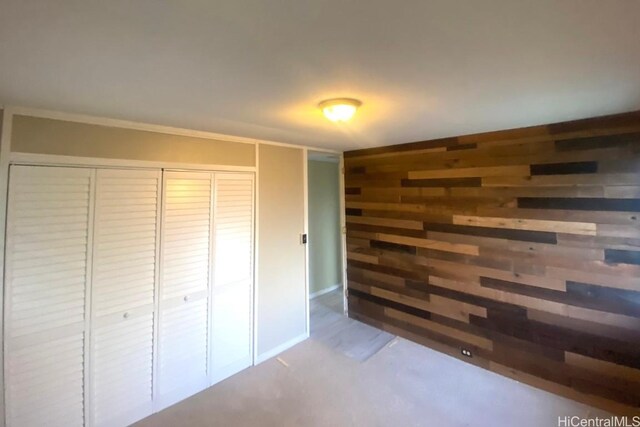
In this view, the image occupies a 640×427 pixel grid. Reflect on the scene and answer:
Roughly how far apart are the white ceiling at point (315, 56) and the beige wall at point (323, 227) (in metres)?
2.92

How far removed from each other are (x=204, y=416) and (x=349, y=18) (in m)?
2.69

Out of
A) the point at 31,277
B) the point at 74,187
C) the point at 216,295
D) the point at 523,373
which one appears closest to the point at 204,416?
the point at 216,295

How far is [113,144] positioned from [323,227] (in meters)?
3.37

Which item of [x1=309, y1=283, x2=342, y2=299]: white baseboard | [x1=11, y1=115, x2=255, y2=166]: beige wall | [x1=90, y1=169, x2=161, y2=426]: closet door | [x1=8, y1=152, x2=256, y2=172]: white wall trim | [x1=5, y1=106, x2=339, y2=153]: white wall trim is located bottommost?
[x1=309, y1=283, x2=342, y2=299]: white baseboard

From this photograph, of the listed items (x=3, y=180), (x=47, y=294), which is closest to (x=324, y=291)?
(x=47, y=294)

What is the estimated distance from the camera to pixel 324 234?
511cm

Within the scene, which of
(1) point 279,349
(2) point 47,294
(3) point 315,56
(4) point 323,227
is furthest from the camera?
(4) point 323,227

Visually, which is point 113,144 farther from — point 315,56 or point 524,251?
point 524,251

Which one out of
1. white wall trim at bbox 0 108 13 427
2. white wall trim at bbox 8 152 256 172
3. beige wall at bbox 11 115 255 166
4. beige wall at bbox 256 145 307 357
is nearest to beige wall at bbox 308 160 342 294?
beige wall at bbox 256 145 307 357

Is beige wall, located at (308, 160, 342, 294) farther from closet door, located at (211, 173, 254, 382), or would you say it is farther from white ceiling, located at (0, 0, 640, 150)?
white ceiling, located at (0, 0, 640, 150)

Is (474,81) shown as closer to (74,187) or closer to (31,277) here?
(74,187)

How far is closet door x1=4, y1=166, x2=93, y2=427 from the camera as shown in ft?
5.90

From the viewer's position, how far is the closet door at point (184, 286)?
7.88ft

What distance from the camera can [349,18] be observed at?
93 centimetres
